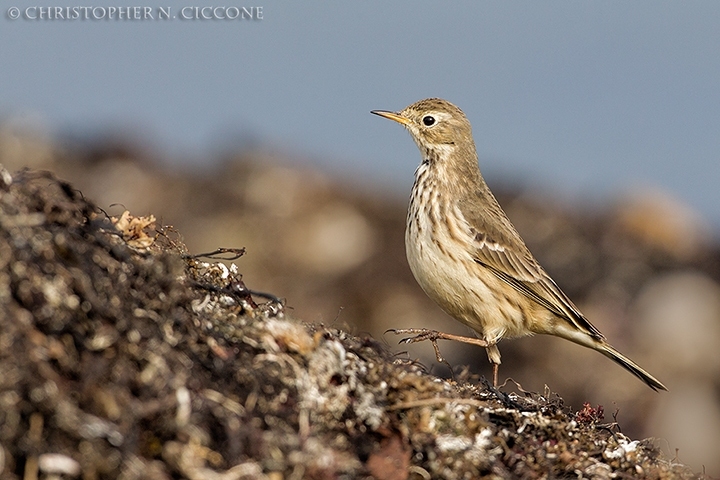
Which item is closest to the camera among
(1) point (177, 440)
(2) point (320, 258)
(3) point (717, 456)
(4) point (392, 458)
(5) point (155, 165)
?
(1) point (177, 440)

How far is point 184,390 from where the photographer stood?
383 cm

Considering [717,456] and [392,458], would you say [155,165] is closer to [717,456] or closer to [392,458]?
[717,456]

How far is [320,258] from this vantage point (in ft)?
62.7

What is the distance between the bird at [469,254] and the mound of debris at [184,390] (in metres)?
Answer: 3.11

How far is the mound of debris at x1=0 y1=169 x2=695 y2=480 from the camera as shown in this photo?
3.55 meters

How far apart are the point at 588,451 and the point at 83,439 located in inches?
114

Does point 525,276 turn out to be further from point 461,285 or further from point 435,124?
point 435,124

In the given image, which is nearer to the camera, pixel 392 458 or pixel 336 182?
pixel 392 458

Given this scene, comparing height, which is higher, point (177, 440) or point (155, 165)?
point (177, 440)

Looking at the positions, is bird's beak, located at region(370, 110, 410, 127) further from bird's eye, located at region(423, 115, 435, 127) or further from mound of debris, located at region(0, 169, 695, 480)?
mound of debris, located at region(0, 169, 695, 480)

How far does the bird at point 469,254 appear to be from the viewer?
8375 mm

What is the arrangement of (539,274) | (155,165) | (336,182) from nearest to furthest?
1. (539,274)
2. (336,182)
3. (155,165)

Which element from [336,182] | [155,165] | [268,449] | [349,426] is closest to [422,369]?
[349,426]

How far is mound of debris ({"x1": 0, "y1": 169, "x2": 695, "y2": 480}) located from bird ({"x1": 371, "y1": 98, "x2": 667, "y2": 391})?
3112 millimetres
